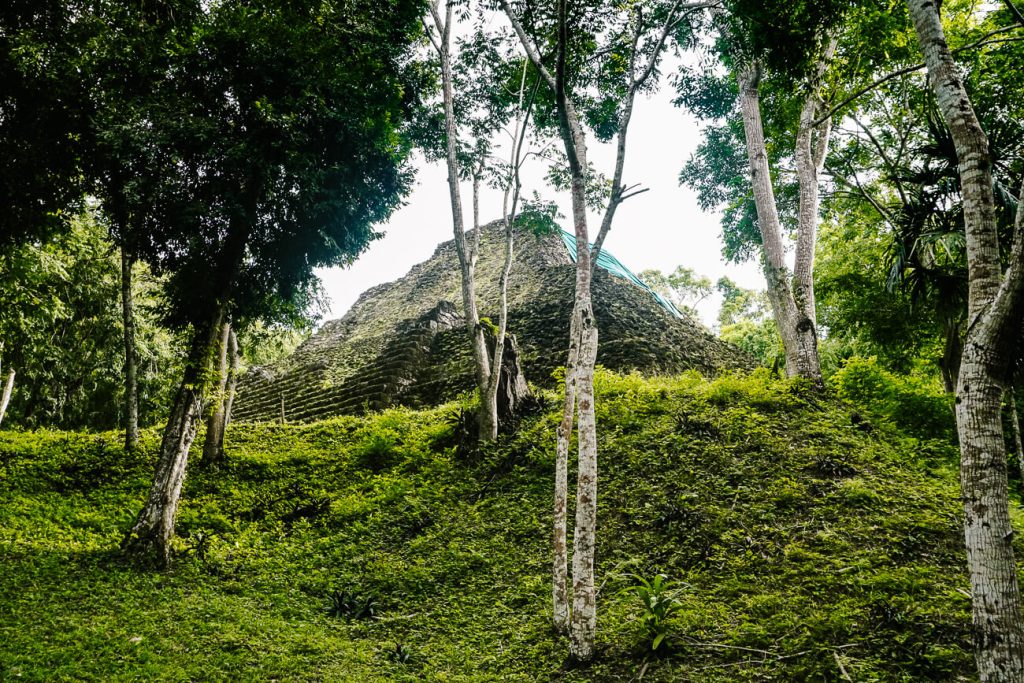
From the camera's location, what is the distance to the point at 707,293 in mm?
30109

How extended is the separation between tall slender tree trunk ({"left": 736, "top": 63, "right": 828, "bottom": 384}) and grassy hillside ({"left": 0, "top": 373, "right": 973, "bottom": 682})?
0.82m

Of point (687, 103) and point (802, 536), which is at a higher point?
point (687, 103)

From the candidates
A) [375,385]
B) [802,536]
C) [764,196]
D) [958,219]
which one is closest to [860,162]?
[764,196]

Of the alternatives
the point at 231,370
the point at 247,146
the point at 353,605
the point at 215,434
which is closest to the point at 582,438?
the point at 353,605

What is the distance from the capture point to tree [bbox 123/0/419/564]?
7.50 m

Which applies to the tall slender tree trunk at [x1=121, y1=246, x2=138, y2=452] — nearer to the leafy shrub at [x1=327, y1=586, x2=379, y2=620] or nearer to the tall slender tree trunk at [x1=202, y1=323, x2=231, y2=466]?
the tall slender tree trunk at [x1=202, y1=323, x2=231, y2=466]

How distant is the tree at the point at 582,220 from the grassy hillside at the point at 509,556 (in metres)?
0.56

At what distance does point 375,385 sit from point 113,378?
6987mm

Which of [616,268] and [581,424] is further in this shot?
[616,268]

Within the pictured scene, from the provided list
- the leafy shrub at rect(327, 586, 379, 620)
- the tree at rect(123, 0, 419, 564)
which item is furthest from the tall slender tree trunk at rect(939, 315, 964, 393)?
the tree at rect(123, 0, 419, 564)

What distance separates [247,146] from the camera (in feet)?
25.5

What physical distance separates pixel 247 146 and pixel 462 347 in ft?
24.8

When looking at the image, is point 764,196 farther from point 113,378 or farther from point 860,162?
point 113,378

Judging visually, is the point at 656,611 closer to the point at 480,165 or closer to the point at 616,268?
the point at 480,165
